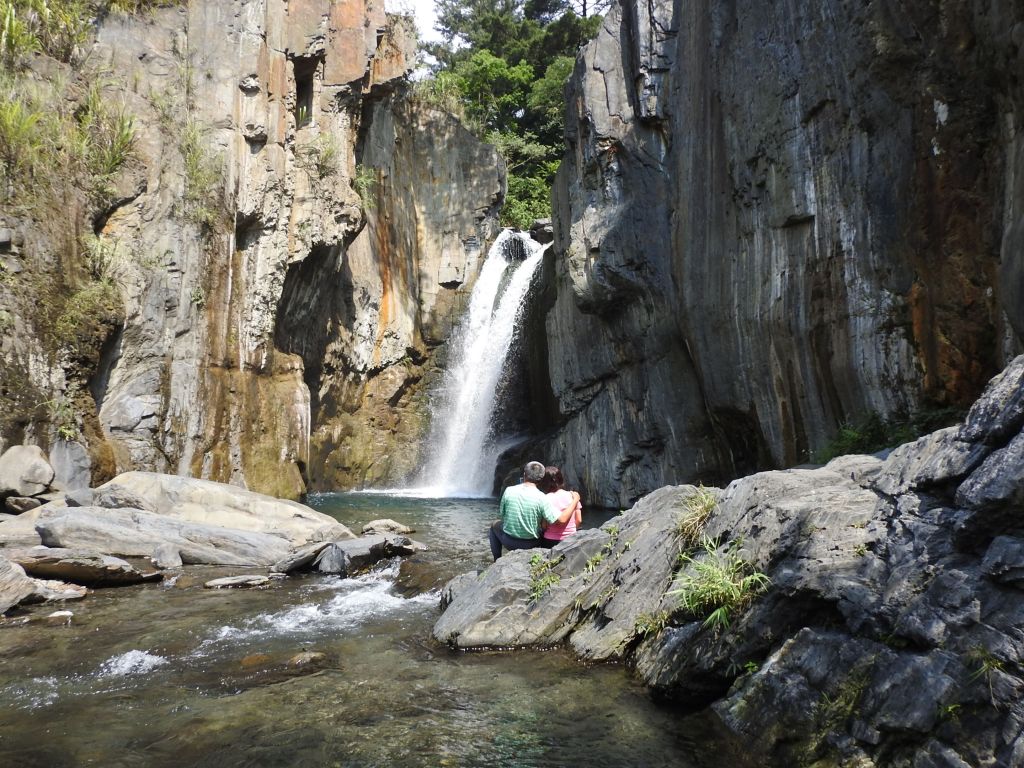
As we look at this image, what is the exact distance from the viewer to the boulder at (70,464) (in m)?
12.7

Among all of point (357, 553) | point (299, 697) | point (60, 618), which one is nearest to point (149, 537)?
point (357, 553)

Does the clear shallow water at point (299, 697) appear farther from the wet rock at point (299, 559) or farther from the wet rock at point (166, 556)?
the wet rock at point (166, 556)

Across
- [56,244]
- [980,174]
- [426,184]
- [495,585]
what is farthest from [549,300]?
[495,585]

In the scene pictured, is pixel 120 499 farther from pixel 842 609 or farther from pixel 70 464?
pixel 842 609

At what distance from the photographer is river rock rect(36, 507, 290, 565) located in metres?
9.80

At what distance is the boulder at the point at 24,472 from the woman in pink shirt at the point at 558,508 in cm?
853

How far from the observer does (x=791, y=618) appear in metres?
4.50

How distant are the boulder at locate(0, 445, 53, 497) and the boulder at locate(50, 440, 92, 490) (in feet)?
1.87

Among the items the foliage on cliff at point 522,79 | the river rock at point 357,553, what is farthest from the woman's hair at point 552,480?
the foliage on cliff at point 522,79

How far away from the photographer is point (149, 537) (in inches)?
410

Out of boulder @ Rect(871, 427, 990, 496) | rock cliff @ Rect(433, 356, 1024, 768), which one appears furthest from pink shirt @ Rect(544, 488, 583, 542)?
boulder @ Rect(871, 427, 990, 496)

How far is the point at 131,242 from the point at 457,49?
2691 centimetres

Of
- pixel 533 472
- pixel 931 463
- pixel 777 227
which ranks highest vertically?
pixel 777 227

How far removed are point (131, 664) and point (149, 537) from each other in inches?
195
